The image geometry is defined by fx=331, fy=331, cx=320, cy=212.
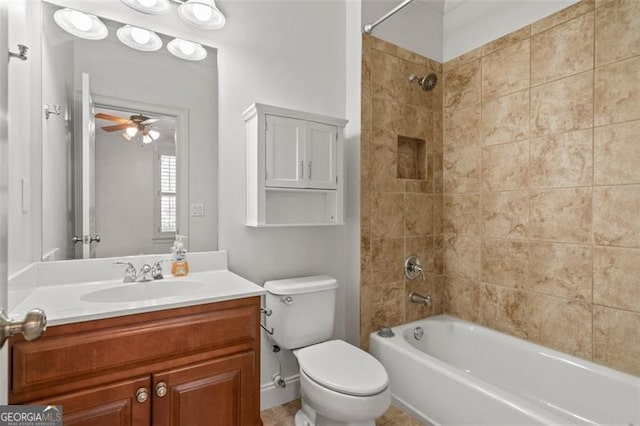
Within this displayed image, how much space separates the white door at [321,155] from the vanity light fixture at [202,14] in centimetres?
70

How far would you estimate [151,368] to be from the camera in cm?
114

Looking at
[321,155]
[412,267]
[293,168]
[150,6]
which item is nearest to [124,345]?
[293,168]

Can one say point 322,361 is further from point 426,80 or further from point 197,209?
point 426,80

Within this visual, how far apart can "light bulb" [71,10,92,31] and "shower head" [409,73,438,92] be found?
1.88 meters

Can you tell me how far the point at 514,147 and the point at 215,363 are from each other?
2.08 metres

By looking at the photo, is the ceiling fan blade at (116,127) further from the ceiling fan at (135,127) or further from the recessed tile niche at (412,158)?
the recessed tile niche at (412,158)

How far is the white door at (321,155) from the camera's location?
1.93m

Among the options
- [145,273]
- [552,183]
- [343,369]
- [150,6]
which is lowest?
[343,369]

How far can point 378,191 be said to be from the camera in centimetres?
220

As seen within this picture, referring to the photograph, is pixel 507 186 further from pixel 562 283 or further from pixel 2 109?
pixel 2 109

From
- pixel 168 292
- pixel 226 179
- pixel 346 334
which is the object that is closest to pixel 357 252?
pixel 346 334

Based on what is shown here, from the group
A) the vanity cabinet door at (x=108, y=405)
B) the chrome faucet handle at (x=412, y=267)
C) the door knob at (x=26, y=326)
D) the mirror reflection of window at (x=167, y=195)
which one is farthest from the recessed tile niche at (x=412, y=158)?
the door knob at (x=26, y=326)

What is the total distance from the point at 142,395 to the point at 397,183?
1824 millimetres

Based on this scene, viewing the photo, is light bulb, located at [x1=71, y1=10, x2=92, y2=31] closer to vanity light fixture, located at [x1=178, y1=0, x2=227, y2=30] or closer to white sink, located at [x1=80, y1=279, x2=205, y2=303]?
vanity light fixture, located at [x1=178, y1=0, x2=227, y2=30]
